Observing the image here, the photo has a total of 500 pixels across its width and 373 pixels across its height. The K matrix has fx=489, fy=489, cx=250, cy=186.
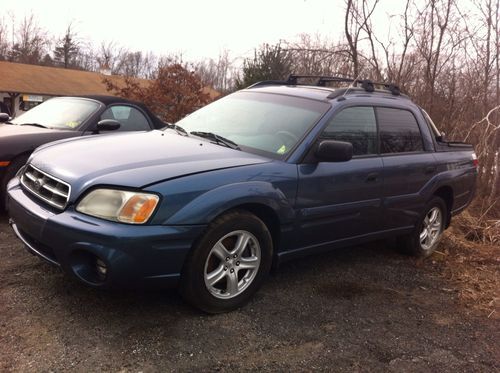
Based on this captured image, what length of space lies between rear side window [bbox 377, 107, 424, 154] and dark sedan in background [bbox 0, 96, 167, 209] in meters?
3.21

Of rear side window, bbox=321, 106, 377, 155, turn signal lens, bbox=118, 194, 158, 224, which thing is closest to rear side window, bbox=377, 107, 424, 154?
rear side window, bbox=321, 106, 377, 155

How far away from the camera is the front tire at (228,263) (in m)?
3.24

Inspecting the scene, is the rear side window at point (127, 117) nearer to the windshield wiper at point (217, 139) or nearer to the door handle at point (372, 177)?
the windshield wiper at point (217, 139)

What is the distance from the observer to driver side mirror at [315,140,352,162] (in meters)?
3.74

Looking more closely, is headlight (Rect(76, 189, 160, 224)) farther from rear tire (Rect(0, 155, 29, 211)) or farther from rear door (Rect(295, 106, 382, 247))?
rear tire (Rect(0, 155, 29, 211))

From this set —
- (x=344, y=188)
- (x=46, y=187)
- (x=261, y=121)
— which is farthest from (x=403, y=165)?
(x=46, y=187)

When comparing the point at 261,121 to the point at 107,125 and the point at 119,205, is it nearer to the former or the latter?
the point at 119,205

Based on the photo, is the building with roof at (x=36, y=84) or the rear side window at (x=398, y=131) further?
the building with roof at (x=36, y=84)

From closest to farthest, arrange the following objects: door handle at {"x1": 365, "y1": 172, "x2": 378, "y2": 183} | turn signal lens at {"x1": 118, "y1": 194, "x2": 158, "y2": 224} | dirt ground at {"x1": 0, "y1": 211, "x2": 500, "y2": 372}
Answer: dirt ground at {"x1": 0, "y1": 211, "x2": 500, "y2": 372} < turn signal lens at {"x1": 118, "y1": 194, "x2": 158, "y2": 224} < door handle at {"x1": 365, "y1": 172, "x2": 378, "y2": 183}

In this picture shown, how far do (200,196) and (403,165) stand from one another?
2416 millimetres

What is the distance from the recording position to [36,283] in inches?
145

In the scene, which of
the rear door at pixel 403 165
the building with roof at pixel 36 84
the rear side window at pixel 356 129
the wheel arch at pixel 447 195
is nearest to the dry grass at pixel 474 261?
the wheel arch at pixel 447 195

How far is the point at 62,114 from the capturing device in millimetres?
6418

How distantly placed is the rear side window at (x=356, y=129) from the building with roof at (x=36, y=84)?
2587 centimetres
